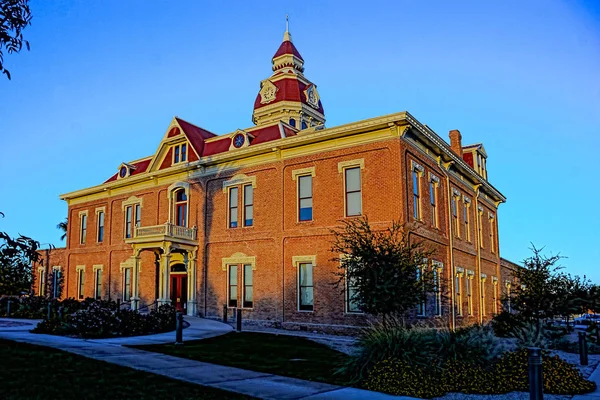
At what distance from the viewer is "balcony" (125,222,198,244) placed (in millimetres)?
26641

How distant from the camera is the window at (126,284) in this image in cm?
3241

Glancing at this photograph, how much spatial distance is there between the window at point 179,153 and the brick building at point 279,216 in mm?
63

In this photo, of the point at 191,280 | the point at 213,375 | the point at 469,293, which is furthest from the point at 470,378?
the point at 469,293

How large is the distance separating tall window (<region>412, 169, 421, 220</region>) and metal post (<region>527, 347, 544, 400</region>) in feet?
47.7

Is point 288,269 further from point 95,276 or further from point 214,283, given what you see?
point 95,276

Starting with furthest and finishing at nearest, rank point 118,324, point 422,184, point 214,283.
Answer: point 214,283
point 422,184
point 118,324

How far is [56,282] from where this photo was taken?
126 ft

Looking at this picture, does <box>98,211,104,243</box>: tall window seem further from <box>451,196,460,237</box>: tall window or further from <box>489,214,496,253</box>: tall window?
<box>489,214,496,253</box>: tall window

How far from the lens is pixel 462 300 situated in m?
28.1

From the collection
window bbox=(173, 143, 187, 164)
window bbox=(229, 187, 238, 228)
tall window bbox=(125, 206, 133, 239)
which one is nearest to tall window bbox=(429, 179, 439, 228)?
window bbox=(229, 187, 238, 228)

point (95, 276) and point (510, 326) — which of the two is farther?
point (95, 276)

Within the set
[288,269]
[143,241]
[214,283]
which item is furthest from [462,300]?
[143,241]

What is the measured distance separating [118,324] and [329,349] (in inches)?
304

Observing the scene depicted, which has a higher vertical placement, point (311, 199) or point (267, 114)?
point (267, 114)
